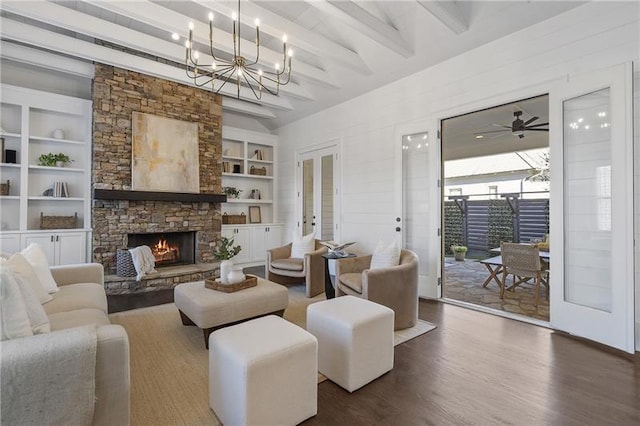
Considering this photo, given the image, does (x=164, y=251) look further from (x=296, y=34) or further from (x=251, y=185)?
(x=296, y=34)

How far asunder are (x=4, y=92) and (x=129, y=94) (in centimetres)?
147

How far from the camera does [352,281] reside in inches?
126

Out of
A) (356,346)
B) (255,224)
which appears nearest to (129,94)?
(255,224)

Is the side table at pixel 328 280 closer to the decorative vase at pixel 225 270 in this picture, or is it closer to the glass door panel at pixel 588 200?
the decorative vase at pixel 225 270

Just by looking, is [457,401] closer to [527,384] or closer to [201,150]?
[527,384]

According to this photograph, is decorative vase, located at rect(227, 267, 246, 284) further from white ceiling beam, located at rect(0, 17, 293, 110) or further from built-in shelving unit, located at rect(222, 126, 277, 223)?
built-in shelving unit, located at rect(222, 126, 277, 223)

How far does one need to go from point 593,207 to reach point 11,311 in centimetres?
420

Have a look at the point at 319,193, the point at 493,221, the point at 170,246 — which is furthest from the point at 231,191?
the point at 493,221

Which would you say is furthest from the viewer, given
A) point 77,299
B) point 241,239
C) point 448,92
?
point 241,239

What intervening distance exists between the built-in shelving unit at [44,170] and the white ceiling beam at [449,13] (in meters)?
5.06

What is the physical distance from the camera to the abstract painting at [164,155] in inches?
187

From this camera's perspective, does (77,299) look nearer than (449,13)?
Yes

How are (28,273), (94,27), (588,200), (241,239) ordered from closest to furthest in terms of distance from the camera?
1. (28,273)
2. (588,200)
3. (94,27)
4. (241,239)

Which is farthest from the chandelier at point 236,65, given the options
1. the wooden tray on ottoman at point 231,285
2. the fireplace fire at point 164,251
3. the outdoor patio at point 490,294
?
the outdoor patio at point 490,294
